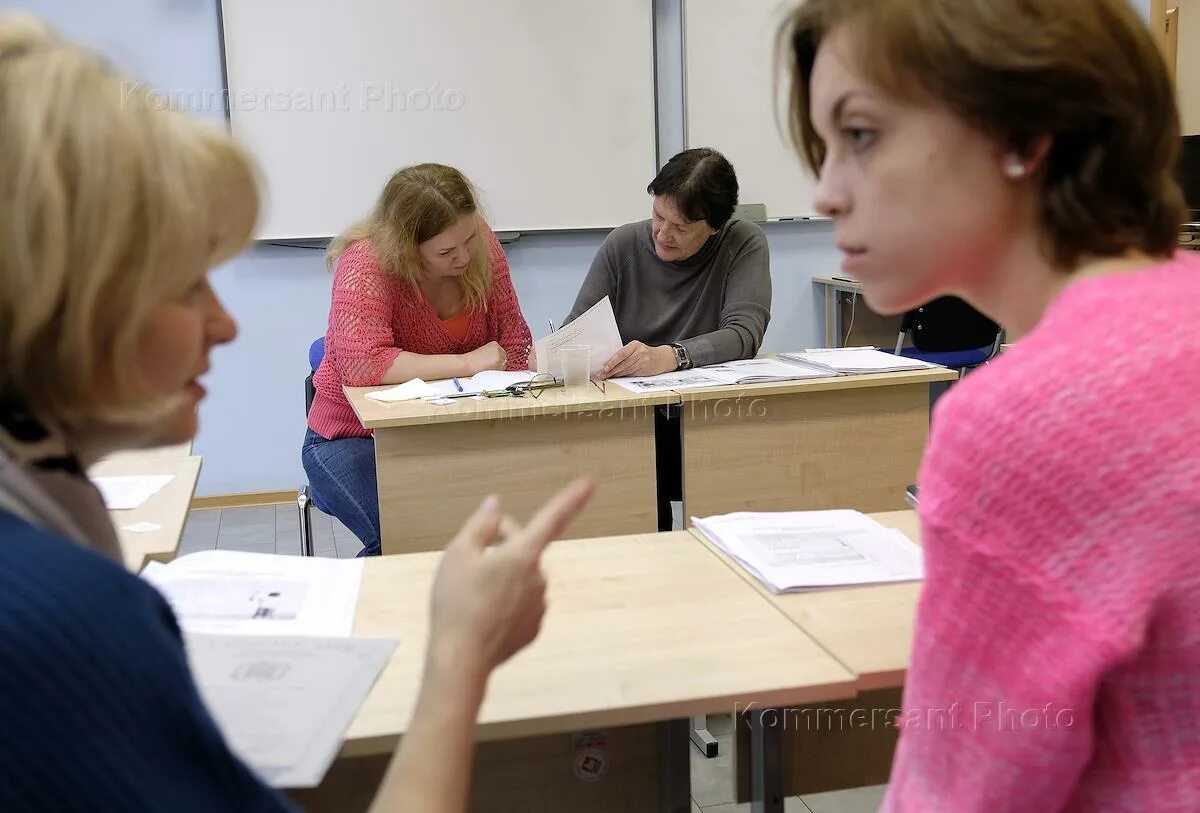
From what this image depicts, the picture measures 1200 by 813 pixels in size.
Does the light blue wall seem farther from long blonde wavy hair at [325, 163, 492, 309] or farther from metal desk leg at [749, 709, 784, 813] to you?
metal desk leg at [749, 709, 784, 813]

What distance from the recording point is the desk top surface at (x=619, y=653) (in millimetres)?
1025

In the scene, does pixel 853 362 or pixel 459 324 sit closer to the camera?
pixel 853 362

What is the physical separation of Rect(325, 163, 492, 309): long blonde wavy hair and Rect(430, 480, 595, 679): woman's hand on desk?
1.97 metres

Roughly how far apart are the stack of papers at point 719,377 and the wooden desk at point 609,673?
1030 millimetres

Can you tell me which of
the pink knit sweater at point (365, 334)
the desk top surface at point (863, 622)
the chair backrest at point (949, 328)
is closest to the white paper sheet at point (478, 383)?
the pink knit sweater at point (365, 334)

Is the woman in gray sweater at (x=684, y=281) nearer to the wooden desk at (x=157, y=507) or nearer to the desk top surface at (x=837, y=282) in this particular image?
the wooden desk at (x=157, y=507)

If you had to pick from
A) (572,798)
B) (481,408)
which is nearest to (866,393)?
(481,408)

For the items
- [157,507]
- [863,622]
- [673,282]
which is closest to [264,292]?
[673,282]

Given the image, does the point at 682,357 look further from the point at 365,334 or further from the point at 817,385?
the point at 365,334

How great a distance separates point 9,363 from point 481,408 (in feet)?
5.81

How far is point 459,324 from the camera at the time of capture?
2.93 m

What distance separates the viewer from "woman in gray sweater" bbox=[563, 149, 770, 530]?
296cm

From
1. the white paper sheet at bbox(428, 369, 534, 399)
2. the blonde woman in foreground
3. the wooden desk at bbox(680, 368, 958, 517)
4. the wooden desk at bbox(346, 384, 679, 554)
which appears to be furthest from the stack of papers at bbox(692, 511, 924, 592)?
the white paper sheet at bbox(428, 369, 534, 399)

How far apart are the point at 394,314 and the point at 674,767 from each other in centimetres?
175
